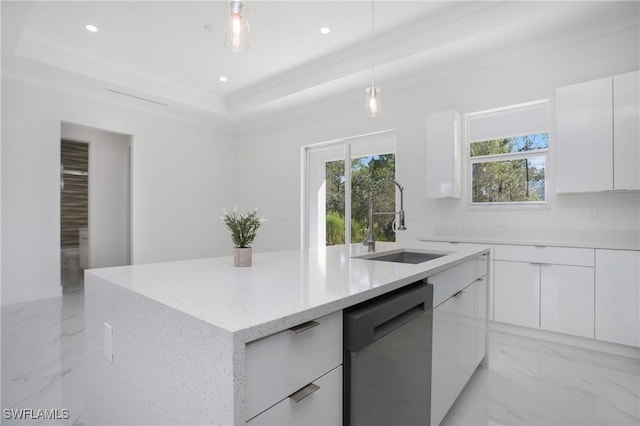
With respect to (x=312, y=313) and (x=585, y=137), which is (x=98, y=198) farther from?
(x=585, y=137)

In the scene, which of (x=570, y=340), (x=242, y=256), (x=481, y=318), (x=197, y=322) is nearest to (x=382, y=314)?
(x=197, y=322)

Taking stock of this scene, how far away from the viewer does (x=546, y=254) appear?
2.87m

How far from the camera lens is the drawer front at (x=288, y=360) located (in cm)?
69

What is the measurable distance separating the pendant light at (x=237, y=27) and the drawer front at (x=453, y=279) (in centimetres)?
145

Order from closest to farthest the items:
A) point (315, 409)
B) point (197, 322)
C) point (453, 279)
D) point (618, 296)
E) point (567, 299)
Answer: point (197, 322)
point (315, 409)
point (453, 279)
point (618, 296)
point (567, 299)

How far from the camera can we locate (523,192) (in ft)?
11.5

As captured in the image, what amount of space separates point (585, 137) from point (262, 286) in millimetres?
3279

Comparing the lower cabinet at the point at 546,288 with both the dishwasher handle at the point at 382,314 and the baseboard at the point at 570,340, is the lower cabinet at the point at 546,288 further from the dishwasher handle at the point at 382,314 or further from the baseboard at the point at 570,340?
the dishwasher handle at the point at 382,314

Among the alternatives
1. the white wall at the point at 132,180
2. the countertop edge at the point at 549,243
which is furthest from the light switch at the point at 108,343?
the white wall at the point at 132,180

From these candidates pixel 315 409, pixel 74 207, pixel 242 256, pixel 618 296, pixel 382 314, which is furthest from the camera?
pixel 74 207

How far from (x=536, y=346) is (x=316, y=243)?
11.5 feet

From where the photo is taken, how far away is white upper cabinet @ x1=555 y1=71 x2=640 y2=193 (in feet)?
8.72

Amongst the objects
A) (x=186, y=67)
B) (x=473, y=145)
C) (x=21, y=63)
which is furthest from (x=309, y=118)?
(x=21, y=63)

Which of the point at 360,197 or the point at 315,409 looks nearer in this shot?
the point at 315,409
